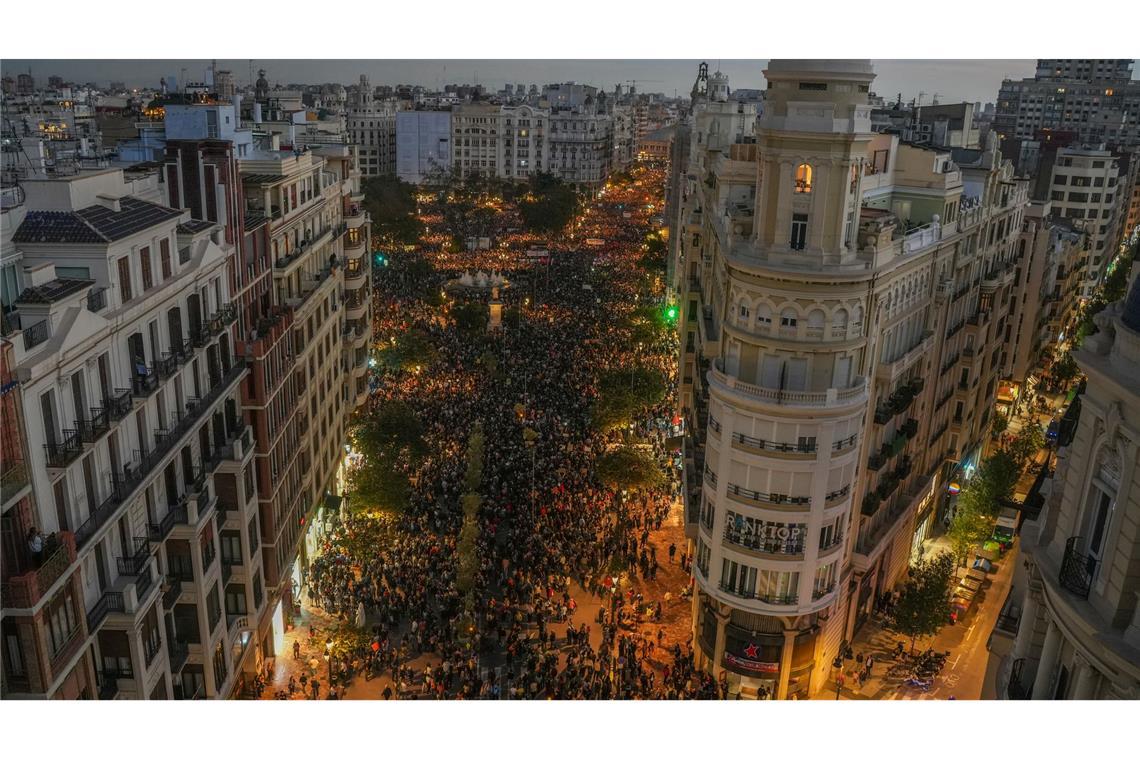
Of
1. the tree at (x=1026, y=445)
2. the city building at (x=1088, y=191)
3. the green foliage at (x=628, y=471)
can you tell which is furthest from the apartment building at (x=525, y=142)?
the green foliage at (x=628, y=471)

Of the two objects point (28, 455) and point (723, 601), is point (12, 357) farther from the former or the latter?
point (723, 601)

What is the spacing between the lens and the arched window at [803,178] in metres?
27.1

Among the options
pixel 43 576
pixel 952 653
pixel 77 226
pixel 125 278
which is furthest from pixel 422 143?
pixel 43 576

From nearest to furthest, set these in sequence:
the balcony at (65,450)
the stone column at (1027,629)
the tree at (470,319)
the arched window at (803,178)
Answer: the stone column at (1027,629) < the balcony at (65,450) < the arched window at (803,178) < the tree at (470,319)

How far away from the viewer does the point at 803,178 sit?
27.2 m

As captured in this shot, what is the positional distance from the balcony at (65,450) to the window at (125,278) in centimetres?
389

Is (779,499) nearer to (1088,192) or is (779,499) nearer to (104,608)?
(104,608)

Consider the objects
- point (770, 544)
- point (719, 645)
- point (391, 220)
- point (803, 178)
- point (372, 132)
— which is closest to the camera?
point (803, 178)

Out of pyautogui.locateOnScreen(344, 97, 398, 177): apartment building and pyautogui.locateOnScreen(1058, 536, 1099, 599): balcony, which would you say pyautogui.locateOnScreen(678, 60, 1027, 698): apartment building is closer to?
pyautogui.locateOnScreen(1058, 536, 1099, 599): balcony

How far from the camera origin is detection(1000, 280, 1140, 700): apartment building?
12.2 m

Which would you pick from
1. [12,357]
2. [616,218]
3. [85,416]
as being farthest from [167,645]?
[616,218]

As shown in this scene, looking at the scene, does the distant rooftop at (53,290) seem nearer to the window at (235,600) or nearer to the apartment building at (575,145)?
the window at (235,600)

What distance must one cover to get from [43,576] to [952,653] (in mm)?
29773

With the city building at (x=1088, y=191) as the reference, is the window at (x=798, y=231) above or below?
above
